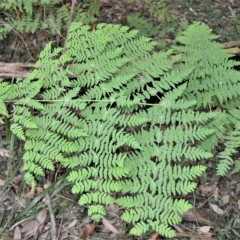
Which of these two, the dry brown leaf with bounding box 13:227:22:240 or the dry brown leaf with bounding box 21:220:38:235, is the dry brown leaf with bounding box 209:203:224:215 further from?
the dry brown leaf with bounding box 13:227:22:240

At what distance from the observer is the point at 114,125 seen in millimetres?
3238

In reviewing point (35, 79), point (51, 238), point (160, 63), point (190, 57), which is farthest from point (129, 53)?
point (51, 238)

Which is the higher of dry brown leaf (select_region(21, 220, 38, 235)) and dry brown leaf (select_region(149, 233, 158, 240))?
dry brown leaf (select_region(149, 233, 158, 240))

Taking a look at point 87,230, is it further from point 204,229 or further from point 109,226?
point 204,229

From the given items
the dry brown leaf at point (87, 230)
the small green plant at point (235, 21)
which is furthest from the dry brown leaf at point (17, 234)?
the small green plant at point (235, 21)

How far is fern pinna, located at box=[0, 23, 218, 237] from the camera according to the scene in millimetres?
2824

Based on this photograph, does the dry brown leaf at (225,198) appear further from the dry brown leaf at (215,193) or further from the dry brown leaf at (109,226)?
the dry brown leaf at (109,226)

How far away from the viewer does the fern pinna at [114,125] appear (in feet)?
9.27

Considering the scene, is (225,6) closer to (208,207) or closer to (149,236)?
(208,207)

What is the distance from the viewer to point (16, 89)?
324cm

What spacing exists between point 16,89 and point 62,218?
1216mm

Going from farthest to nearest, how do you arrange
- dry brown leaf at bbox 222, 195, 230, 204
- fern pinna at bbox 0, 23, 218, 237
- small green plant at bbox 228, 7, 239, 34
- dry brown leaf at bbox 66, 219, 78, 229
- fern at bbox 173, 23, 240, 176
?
1. small green plant at bbox 228, 7, 239, 34
2. fern at bbox 173, 23, 240, 176
3. dry brown leaf at bbox 222, 195, 230, 204
4. dry brown leaf at bbox 66, 219, 78, 229
5. fern pinna at bbox 0, 23, 218, 237

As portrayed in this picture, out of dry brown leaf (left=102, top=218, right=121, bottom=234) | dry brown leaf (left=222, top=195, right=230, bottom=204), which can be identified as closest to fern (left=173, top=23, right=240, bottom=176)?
dry brown leaf (left=222, top=195, right=230, bottom=204)

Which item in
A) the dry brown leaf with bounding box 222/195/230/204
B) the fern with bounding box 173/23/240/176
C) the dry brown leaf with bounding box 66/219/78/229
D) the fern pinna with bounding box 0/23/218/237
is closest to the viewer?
the fern pinna with bounding box 0/23/218/237
